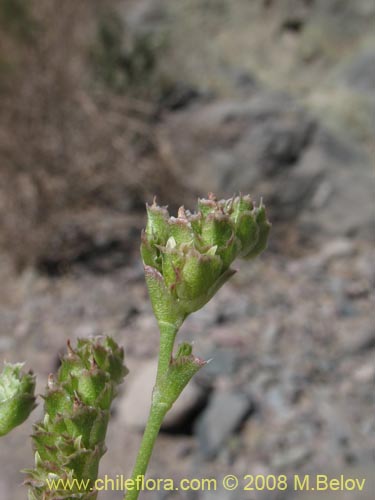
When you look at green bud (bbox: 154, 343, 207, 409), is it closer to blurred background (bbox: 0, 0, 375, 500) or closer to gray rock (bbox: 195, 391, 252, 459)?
blurred background (bbox: 0, 0, 375, 500)

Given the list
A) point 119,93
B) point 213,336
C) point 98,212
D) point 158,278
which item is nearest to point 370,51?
point 119,93

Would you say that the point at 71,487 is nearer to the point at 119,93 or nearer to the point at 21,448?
the point at 21,448

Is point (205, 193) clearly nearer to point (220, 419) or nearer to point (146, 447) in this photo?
point (220, 419)

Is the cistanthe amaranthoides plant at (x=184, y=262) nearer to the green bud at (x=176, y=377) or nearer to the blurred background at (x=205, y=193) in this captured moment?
the green bud at (x=176, y=377)

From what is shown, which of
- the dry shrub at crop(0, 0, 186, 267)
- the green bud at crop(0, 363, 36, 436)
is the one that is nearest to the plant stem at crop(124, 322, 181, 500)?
the green bud at crop(0, 363, 36, 436)

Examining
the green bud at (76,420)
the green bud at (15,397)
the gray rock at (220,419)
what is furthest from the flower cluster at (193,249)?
the gray rock at (220,419)

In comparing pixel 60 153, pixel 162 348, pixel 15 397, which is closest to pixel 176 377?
pixel 162 348
